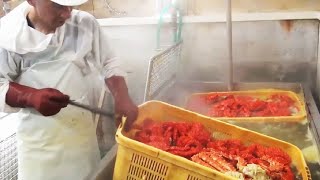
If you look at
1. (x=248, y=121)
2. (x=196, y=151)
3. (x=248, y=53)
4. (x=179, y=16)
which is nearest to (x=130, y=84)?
(x=179, y=16)

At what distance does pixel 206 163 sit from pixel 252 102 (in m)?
1.28

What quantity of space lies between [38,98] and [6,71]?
28 centimetres

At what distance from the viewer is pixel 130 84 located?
351cm

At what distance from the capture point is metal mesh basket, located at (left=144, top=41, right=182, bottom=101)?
2467 mm

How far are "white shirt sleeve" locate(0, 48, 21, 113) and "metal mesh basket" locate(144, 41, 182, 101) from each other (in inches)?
35.4

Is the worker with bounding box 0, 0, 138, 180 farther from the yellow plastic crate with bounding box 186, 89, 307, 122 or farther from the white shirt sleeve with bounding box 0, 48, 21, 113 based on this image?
the yellow plastic crate with bounding box 186, 89, 307, 122

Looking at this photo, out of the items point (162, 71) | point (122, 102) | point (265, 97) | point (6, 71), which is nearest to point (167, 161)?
point (122, 102)

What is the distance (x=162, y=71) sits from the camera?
9.05ft

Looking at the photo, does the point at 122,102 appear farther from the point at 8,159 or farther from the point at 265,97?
the point at 265,97

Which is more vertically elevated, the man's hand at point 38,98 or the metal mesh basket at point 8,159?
the man's hand at point 38,98

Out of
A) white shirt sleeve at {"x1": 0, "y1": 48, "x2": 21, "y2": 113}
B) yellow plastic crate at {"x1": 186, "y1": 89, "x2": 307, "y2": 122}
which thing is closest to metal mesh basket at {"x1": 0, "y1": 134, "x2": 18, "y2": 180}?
white shirt sleeve at {"x1": 0, "y1": 48, "x2": 21, "y2": 113}

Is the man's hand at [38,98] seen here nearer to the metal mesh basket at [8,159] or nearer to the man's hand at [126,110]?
the man's hand at [126,110]

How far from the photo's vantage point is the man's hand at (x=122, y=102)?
1.67 metres

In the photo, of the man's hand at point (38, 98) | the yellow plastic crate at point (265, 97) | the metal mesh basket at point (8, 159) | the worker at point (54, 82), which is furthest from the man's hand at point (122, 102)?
the metal mesh basket at point (8, 159)
